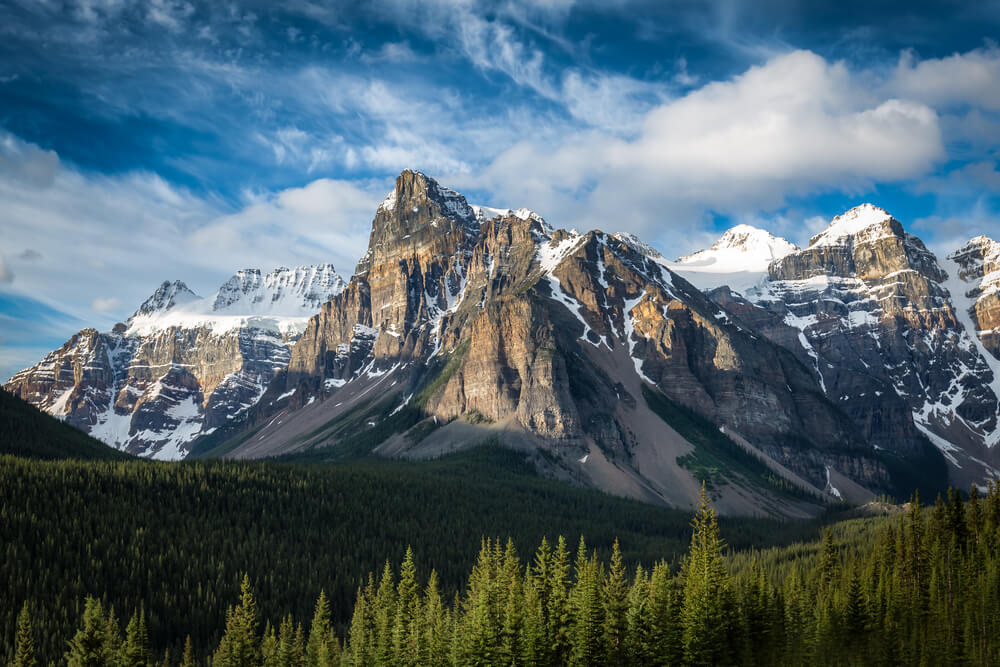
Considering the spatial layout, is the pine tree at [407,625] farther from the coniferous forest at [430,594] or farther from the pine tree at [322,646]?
the pine tree at [322,646]

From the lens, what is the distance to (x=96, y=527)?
170 m

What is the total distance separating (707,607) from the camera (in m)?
88.2

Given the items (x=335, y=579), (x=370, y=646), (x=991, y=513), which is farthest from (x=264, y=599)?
(x=991, y=513)

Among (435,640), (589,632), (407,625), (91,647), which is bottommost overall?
(91,647)

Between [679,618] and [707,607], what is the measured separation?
3.05 m

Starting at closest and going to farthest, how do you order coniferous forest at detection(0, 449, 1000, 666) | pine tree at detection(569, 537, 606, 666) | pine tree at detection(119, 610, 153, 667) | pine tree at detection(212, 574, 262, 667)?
pine tree at detection(569, 537, 606, 666), coniferous forest at detection(0, 449, 1000, 666), pine tree at detection(119, 610, 153, 667), pine tree at detection(212, 574, 262, 667)

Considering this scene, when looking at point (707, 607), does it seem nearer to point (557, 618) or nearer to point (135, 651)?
point (557, 618)

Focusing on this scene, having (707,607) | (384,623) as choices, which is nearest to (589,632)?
(707,607)

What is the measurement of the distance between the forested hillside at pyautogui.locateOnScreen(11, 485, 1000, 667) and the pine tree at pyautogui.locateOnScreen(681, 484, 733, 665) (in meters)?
0.14

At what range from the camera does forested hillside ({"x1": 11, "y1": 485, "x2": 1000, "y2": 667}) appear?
87.0m

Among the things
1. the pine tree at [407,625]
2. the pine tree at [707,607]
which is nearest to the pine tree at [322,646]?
the pine tree at [407,625]

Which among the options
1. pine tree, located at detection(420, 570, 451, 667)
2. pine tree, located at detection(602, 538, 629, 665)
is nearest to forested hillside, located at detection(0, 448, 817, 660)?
pine tree, located at detection(420, 570, 451, 667)

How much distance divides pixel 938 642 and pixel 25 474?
504 feet

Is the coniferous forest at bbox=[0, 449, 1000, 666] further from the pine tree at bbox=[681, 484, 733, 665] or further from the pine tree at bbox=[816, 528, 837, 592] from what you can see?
the pine tree at bbox=[816, 528, 837, 592]
